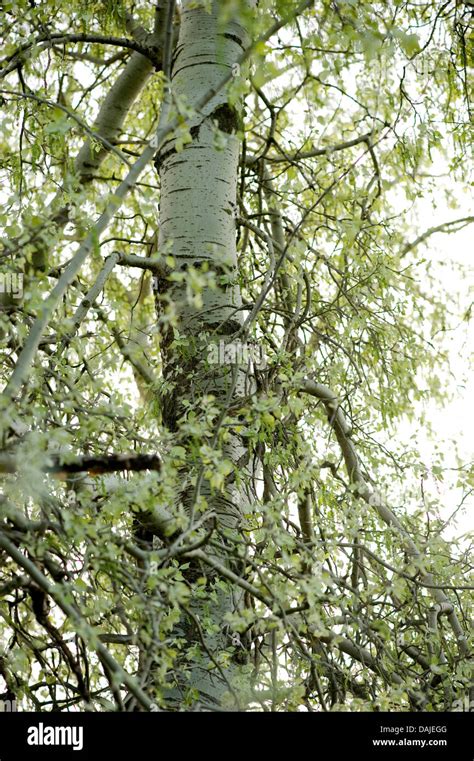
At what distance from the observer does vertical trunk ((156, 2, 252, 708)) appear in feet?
7.91

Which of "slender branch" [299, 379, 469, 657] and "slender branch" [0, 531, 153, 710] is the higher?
"slender branch" [299, 379, 469, 657]

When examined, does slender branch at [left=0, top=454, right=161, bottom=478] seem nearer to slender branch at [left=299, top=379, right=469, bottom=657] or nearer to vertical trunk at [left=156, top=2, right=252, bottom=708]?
vertical trunk at [left=156, top=2, right=252, bottom=708]

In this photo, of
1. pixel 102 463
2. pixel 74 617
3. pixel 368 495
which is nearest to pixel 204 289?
pixel 368 495

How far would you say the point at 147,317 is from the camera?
18.3ft

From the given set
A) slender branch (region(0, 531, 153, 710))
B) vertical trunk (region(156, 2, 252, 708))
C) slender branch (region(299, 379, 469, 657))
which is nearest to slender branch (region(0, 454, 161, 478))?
slender branch (region(0, 531, 153, 710))

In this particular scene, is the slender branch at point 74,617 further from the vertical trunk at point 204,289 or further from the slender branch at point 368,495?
the slender branch at point 368,495

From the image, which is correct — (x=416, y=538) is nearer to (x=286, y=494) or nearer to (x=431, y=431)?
(x=286, y=494)

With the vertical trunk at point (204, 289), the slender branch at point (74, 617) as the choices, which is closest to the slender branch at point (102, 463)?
the slender branch at point (74, 617)

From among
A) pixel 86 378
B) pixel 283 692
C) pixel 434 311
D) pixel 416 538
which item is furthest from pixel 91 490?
pixel 434 311

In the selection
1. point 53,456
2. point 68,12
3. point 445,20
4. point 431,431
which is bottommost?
point 53,456

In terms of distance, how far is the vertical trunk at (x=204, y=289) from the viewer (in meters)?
2.41

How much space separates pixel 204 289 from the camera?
274 centimetres

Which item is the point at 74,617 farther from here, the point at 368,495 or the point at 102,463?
the point at 368,495

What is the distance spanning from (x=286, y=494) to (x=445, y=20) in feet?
7.49
